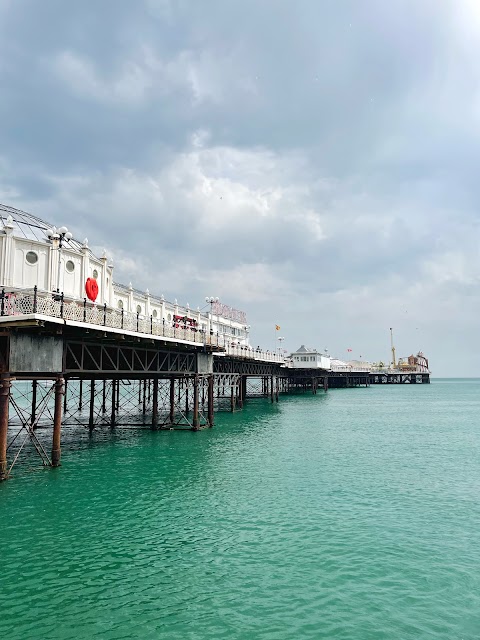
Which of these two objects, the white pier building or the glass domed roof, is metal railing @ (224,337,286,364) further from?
the glass domed roof

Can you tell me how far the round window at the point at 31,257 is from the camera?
35.6m

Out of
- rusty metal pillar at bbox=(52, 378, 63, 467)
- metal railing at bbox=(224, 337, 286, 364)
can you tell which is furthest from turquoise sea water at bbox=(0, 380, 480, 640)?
metal railing at bbox=(224, 337, 286, 364)

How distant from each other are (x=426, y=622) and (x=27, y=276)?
3295 cm

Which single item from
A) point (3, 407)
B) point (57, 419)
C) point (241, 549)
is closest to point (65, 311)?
point (3, 407)

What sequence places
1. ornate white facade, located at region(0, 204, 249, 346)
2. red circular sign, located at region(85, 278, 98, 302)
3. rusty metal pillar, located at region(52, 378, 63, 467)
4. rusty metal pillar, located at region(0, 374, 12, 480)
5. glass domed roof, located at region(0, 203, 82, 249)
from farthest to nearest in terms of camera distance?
red circular sign, located at region(85, 278, 98, 302)
glass domed roof, located at region(0, 203, 82, 249)
ornate white facade, located at region(0, 204, 249, 346)
rusty metal pillar, located at region(52, 378, 63, 467)
rusty metal pillar, located at region(0, 374, 12, 480)

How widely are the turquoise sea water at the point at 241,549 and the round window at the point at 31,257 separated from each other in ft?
50.2

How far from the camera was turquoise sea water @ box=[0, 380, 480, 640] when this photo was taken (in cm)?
1182

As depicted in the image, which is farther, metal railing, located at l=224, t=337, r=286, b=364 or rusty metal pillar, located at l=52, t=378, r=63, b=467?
metal railing, located at l=224, t=337, r=286, b=364

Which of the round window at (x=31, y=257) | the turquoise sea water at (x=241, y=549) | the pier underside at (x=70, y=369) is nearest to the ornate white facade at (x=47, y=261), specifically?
the round window at (x=31, y=257)

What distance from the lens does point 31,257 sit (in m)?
35.8

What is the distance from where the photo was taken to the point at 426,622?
1184cm

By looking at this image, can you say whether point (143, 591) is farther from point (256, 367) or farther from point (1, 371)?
point (256, 367)

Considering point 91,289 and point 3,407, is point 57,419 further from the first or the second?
point 91,289

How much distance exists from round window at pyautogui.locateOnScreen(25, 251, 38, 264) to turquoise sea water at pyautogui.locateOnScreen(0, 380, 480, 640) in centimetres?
1529
